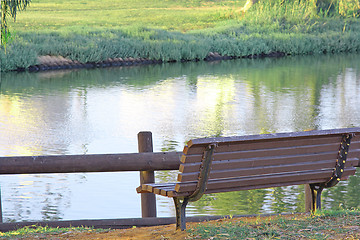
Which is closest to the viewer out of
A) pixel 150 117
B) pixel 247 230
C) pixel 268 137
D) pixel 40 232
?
pixel 268 137

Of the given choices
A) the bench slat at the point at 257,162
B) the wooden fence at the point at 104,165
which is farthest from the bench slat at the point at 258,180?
the wooden fence at the point at 104,165

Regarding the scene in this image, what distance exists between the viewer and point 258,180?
6000 mm

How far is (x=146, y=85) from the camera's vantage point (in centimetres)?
2402

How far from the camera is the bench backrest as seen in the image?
562 cm

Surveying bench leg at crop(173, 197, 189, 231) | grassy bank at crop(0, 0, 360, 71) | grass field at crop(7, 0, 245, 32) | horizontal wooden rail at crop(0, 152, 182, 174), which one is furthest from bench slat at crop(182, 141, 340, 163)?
grass field at crop(7, 0, 245, 32)

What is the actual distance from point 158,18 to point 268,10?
11.8 m

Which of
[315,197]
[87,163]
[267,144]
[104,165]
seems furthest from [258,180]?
[87,163]

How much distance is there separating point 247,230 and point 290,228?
40cm

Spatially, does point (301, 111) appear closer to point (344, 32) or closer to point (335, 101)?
point (335, 101)

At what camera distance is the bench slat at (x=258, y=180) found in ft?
18.8

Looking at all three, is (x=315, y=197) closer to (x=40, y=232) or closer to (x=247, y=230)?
(x=247, y=230)

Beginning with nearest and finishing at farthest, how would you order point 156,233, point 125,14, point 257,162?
point 257,162 < point 156,233 < point 125,14

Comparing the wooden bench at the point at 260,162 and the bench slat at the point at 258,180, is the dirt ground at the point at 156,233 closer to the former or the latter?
the wooden bench at the point at 260,162

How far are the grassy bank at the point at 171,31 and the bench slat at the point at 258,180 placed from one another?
73.4ft
